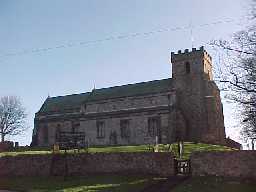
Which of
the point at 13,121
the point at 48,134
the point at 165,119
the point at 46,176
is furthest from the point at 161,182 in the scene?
the point at 13,121

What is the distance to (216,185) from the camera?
24.2 meters

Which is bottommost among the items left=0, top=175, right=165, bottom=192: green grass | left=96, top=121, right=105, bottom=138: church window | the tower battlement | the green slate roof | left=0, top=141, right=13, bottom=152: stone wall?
left=0, top=175, right=165, bottom=192: green grass

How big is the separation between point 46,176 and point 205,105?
24.7 metres

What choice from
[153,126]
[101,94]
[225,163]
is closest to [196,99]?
[153,126]

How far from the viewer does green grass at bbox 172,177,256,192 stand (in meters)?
23.2

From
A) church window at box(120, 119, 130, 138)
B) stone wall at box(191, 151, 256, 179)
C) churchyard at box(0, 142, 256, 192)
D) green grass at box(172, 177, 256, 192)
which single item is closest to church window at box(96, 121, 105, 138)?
church window at box(120, 119, 130, 138)

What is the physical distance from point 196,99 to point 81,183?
26.3 m

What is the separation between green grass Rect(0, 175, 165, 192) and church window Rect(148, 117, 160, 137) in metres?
20.2

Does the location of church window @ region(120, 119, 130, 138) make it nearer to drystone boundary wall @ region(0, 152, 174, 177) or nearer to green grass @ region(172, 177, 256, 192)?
drystone boundary wall @ region(0, 152, 174, 177)

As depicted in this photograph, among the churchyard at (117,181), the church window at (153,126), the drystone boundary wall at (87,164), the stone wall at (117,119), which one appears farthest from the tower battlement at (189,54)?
the drystone boundary wall at (87,164)

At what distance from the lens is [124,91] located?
184 feet

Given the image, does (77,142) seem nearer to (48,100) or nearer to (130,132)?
(130,132)

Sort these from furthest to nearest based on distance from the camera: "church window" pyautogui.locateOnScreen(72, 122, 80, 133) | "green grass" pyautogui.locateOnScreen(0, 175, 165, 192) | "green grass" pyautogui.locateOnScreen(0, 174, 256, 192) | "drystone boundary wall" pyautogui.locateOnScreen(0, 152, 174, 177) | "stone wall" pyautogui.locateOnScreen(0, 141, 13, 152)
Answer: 1. "church window" pyautogui.locateOnScreen(72, 122, 80, 133)
2. "stone wall" pyautogui.locateOnScreen(0, 141, 13, 152)
3. "drystone boundary wall" pyautogui.locateOnScreen(0, 152, 174, 177)
4. "green grass" pyautogui.locateOnScreen(0, 175, 165, 192)
5. "green grass" pyautogui.locateOnScreen(0, 174, 256, 192)

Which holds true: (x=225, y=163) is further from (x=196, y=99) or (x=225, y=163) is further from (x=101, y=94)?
(x=101, y=94)
